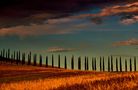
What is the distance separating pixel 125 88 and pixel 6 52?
11413 centimetres

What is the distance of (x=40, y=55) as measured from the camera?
120500mm

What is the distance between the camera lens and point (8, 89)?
17.3m

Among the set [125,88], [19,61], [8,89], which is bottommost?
[19,61]

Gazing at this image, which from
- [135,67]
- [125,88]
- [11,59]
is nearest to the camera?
[125,88]

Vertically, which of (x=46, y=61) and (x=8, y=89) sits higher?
(x=8, y=89)

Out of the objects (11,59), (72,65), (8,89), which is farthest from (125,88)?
(11,59)

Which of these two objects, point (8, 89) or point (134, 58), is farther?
point (134, 58)

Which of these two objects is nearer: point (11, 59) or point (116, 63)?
point (116, 63)

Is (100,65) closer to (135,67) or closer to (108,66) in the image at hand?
(108,66)

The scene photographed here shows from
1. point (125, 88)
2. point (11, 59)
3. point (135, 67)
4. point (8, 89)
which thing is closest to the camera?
point (125, 88)

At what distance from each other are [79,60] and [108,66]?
28.4 ft

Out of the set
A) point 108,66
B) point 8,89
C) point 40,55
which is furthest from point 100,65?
point 8,89

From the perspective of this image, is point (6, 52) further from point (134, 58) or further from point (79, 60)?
point (134, 58)

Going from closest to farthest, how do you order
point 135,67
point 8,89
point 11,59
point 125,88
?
point 125,88 < point 8,89 < point 135,67 < point 11,59
